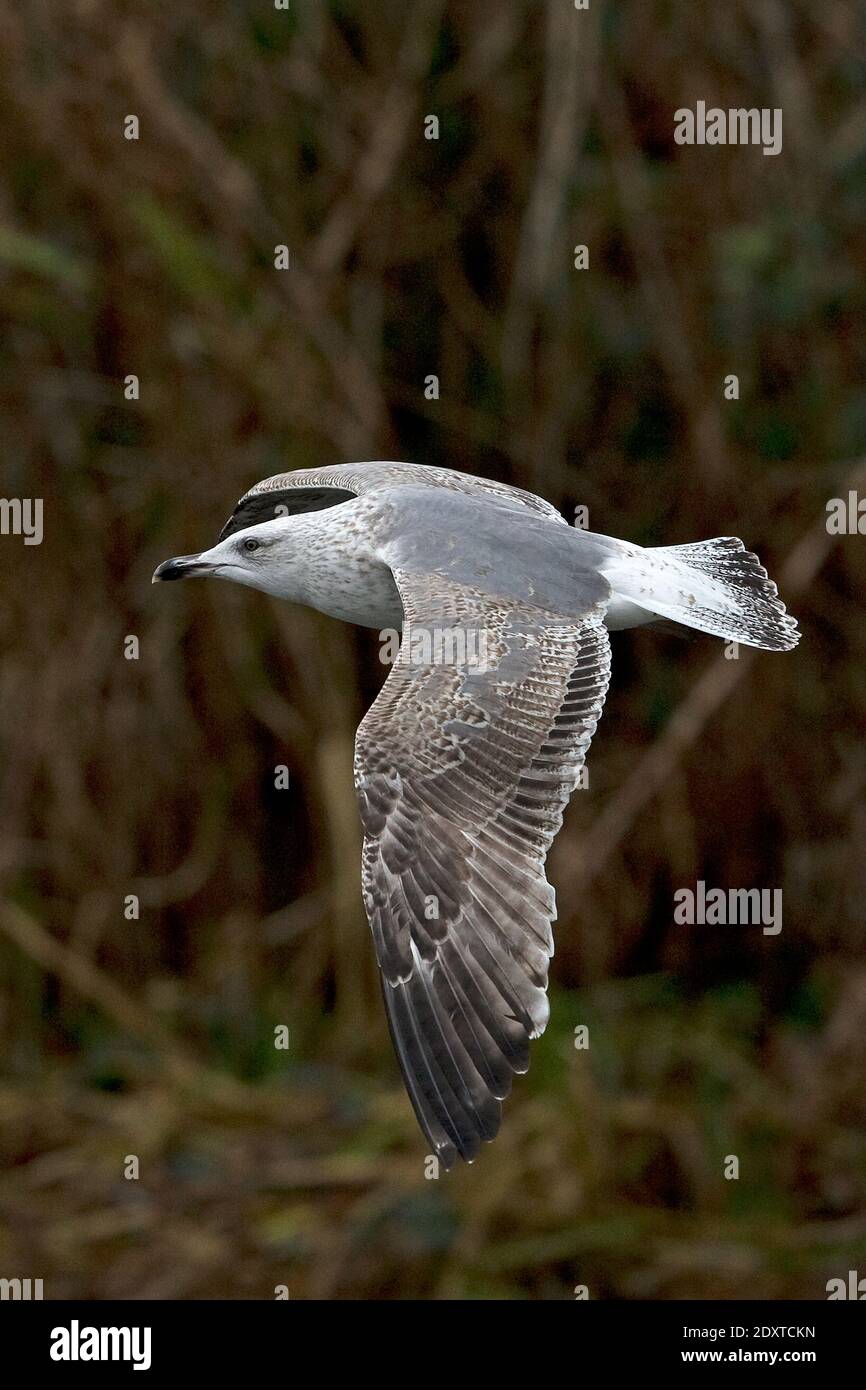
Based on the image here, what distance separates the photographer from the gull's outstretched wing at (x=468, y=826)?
4895mm

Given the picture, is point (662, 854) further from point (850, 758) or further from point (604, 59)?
point (604, 59)

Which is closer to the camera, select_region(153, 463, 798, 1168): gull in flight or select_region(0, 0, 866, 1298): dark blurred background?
select_region(153, 463, 798, 1168): gull in flight

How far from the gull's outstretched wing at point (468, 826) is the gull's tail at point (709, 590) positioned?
0.33 meters

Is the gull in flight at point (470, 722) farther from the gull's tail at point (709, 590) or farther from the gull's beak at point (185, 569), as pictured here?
the gull's beak at point (185, 569)

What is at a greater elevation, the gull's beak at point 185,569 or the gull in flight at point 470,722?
the gull's beak at point 185,569

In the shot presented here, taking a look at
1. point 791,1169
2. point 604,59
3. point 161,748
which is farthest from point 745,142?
point 791,1169

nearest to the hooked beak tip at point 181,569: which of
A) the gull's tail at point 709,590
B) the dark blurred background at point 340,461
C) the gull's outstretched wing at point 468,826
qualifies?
the gull's outstretched wing at point 468,826

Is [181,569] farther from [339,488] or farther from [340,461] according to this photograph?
[340,461]

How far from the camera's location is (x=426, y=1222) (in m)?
8.85

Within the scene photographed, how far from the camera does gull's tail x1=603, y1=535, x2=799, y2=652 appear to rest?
5.79m

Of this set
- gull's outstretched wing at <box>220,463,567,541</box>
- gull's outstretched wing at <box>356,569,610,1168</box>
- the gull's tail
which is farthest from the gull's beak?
the gull's tail

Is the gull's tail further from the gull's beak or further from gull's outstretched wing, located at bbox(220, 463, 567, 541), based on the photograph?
the gull's beak

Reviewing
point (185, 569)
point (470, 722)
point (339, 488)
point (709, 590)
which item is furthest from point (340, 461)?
point (470, 722)

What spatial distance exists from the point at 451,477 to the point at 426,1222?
3.44 metres
